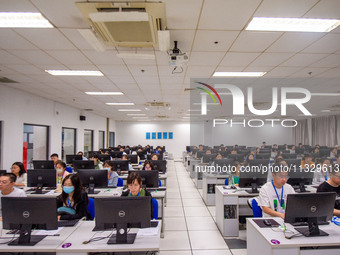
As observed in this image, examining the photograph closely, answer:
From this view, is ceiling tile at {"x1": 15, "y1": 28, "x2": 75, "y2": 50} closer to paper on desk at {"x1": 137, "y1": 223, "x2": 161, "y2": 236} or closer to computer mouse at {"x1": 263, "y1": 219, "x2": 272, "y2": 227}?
paper on desk at {"x1": 137, "y1": 223, "x2": 161, "y2": 236}

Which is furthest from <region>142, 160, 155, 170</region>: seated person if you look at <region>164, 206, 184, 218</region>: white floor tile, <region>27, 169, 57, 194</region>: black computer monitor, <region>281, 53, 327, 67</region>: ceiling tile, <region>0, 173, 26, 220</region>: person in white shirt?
<region>281, 53, 327, 67</region>: ceiling tile

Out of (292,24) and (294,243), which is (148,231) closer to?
(294,243)

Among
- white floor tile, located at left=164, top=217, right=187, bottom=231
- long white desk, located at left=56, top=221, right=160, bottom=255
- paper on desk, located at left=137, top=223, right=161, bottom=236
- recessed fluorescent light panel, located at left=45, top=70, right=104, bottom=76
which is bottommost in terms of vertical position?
white floor tile, located at left=164, top=217, right=187, bottom=231

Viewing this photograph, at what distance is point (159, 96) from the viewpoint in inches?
308

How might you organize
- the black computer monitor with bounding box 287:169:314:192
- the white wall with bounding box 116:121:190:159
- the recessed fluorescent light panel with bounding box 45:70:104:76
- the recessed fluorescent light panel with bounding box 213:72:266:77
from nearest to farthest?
the black computer monitor with bounding box 287:169:314:192
the recessed fluorescent light panel with bounding box 45:70:104:76
the recessed fluorescent light panel with bounding box 213:72:266:77
the white wall with bounding box 116:121:190:159

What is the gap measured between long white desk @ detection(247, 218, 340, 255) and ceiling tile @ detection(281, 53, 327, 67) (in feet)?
9.14

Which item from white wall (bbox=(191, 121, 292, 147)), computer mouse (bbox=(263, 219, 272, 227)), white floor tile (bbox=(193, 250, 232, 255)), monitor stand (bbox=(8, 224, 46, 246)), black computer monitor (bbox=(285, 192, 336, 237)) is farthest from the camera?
white wall (bbox=(191, 121, 292, 147))

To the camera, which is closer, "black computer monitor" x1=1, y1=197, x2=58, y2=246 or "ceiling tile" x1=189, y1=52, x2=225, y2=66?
"black computer monitor" x1=1, y1=197, x2=58, y2=246

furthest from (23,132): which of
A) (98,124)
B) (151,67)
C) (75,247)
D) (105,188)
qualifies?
(98,124)

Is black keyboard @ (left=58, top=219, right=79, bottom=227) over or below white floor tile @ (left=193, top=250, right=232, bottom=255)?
over

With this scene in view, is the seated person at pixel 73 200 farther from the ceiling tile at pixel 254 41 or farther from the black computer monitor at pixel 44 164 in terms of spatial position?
the ceiling tile at pixel 254 41

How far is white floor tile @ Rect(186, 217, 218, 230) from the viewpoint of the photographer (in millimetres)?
4383

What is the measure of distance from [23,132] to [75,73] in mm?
3479

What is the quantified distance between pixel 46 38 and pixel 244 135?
59.1ft
